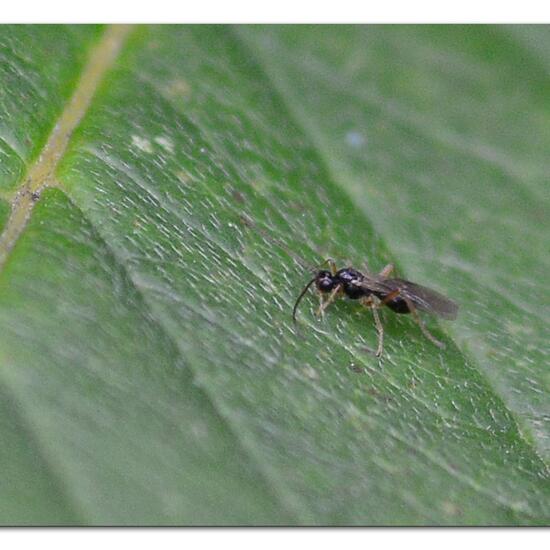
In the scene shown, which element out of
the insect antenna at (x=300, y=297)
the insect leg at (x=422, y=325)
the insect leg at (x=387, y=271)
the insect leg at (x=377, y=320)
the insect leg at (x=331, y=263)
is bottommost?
the insect antenna at (x=300, y=297)

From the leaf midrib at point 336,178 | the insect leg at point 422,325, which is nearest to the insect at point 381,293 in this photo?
the insect leg at point 422,325

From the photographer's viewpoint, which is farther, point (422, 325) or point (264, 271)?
point (422, 325)

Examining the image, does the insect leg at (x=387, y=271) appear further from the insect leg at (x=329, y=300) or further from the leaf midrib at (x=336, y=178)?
the insect leg at (x=329, y=300)

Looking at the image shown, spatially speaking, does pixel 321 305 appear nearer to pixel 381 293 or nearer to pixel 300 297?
pixel 300 297

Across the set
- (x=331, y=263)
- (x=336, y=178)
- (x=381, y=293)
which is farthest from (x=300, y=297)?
(x=336, y=178)

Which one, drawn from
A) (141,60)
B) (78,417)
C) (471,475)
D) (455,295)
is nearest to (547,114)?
(455,295)

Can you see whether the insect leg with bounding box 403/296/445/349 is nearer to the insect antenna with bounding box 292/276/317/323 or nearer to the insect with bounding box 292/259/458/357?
the insect with bounding box 292/259/458/357

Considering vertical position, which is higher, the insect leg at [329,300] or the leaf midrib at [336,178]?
the leaf midrib at [336,178]
